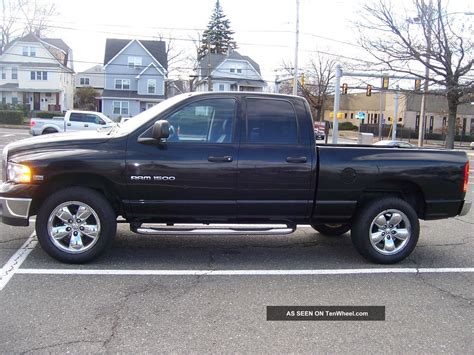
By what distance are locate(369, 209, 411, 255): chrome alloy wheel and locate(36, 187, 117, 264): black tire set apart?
305cm

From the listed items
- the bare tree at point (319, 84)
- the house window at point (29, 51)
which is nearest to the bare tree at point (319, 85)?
the bare tree at point (319, 84)

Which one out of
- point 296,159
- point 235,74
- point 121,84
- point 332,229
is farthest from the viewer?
point 235,74

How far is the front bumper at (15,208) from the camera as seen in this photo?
5.06m

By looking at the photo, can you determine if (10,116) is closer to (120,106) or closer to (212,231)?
(120,106)

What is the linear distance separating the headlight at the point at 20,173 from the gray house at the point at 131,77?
165 feet

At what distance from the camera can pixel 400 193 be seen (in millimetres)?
5906

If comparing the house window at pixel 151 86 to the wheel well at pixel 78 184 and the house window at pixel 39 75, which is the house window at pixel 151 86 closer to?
the house window at pixel 39 75

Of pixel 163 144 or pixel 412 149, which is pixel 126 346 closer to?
pixel 163 144

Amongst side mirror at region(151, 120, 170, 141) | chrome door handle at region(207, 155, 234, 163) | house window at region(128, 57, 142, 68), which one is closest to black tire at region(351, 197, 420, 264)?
chrome door handle at region(207, 155, 234, 163)

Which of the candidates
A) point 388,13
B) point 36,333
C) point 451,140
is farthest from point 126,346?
point 451,140

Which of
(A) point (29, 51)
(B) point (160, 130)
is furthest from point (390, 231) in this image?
(A) point (29, 51)

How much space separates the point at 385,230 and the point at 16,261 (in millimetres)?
4225

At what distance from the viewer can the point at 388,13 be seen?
23.2 metres

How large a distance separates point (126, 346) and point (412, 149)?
13.3 feet
